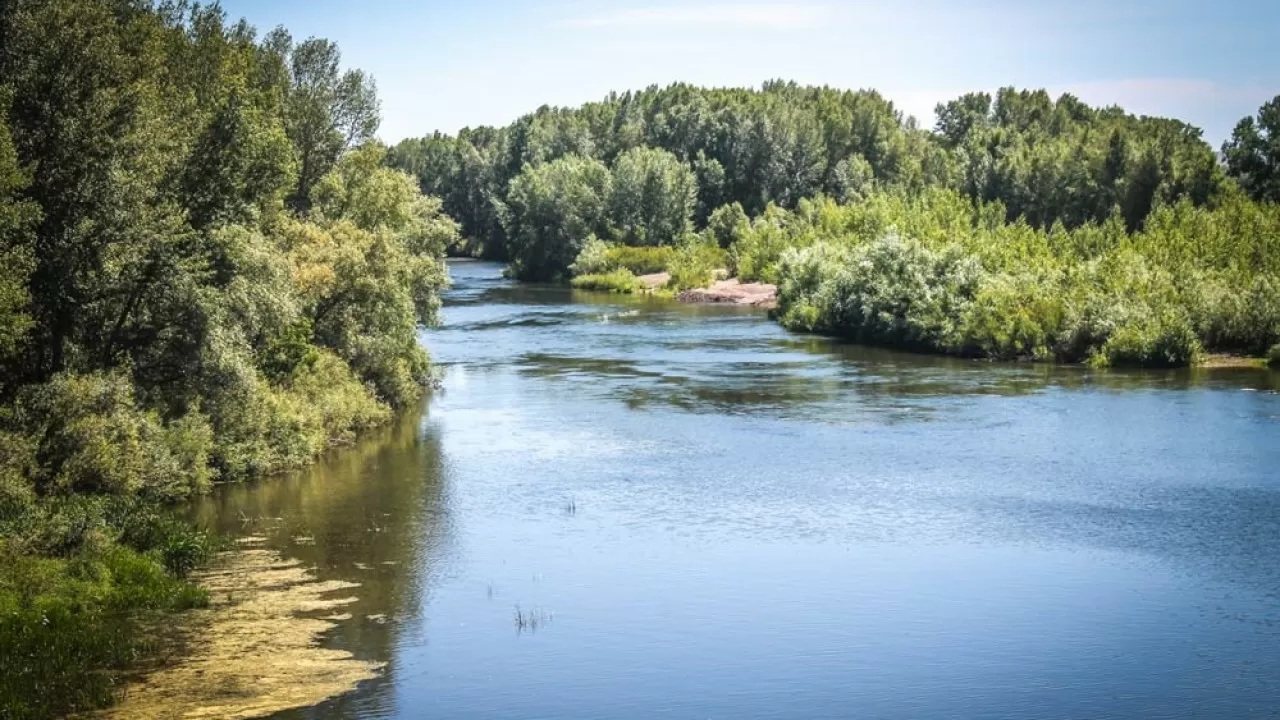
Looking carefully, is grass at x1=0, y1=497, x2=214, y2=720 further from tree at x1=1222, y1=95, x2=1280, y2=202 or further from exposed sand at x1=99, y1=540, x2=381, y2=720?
tree at x1=1222, y1=95, x2=1280, y2=202

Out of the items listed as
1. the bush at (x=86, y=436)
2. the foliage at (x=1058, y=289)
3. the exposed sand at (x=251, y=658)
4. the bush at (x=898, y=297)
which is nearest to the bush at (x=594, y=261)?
the foliage at (x=1058, y=289)

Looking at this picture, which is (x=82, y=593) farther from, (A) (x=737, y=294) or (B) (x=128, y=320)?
(A) (x=737, y=294)

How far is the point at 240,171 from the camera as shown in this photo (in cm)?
4172

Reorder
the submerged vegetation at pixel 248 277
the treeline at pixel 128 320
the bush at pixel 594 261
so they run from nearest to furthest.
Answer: the treeline at pixel 128 320, the submerged vegetation at pixel 248 277, the bush at pixel 594 261

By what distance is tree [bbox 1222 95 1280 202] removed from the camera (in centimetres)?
9525

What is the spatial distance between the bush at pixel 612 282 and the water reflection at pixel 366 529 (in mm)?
76270

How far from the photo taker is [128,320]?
38125mm

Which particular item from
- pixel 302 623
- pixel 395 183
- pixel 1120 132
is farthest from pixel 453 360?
pixel 1120 132

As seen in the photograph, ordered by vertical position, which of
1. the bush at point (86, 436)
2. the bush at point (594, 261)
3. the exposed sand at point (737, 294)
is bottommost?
the bush at point (86, 436)

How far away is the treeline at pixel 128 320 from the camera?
28500 millimetres

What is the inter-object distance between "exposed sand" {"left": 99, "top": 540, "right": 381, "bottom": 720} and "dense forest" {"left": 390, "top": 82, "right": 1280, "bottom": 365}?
4665cm

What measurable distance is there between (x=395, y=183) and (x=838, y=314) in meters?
32.9

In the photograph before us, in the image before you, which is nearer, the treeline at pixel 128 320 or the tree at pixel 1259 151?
the treeline at pixel 128 320

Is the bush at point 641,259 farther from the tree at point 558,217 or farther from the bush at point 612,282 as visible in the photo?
the tree at point 558,217
